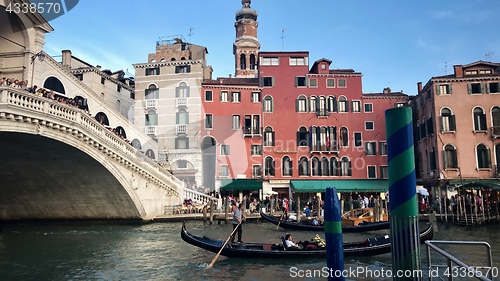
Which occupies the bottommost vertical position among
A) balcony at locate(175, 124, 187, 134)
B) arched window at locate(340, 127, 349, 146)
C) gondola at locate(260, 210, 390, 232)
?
gondola at locate(260, 210, 390, 232)

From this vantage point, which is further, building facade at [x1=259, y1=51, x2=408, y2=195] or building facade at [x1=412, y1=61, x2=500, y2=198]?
building facade at [x1=259, y1=51, x2=408, y2=195]

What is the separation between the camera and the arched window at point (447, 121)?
2128cm

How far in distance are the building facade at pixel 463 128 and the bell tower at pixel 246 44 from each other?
18.5 metres

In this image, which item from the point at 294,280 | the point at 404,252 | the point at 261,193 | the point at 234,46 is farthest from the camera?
the point at 234,46

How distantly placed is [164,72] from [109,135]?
11399 mm

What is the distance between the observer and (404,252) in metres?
3.11

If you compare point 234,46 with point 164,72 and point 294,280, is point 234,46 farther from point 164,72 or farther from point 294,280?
point 294,280

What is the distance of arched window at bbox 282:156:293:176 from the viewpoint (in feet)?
81.7

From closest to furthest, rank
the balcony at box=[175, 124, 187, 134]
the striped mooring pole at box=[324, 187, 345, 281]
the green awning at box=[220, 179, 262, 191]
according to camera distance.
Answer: the striped mooring pole at box=[324, 187, 345, 281]
the green awning at box=[220, 179, 262, 191]
the balcony at box=[175, 124, 187, 134]

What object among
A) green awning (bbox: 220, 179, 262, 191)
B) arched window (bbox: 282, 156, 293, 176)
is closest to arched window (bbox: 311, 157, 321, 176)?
arched window (bbox: 282, 156, 293, 176)

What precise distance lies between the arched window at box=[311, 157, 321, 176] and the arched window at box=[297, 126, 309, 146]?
3.86 ft

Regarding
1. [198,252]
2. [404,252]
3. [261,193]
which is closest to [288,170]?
[261,193]

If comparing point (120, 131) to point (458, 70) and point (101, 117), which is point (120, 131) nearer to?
point (101, 117)

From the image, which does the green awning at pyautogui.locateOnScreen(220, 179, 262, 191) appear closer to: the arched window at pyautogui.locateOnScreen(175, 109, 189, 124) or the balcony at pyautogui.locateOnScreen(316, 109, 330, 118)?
the arched window at pyautogui.locateOnScreen(175, 109, 189, 124)
